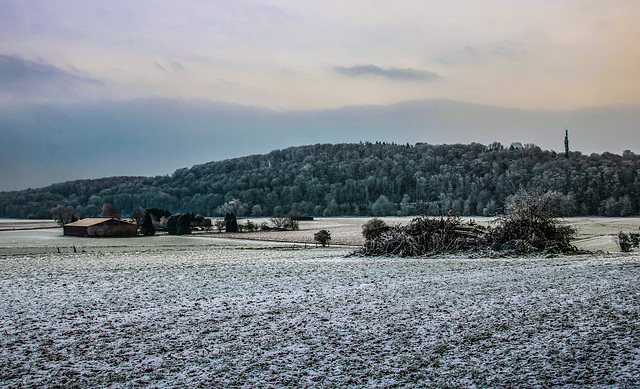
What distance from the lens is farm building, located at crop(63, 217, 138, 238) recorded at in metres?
72.2

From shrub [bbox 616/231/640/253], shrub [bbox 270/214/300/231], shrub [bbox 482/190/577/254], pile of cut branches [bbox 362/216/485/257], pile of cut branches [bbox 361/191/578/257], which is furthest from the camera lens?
shrub [bbox 270/214/300/231]

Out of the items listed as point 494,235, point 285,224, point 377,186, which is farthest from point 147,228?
point 377,186

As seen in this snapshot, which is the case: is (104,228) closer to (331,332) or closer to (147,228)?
(147,228)

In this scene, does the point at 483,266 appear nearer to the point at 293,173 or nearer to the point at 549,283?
the point at 549,283

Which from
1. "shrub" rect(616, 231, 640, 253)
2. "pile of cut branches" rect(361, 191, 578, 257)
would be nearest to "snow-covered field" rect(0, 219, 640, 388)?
"pile of cut branches" rect(361, 191, 578, 257)

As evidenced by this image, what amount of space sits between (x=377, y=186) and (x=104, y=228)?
115287 millimetres

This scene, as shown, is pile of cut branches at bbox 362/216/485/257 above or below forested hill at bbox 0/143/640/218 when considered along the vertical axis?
below

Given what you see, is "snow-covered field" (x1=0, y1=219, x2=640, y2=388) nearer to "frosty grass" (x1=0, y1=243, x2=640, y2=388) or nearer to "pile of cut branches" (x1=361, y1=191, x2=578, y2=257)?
"frosty grass" (x1=0, y1=243, x2=640, y2=388)

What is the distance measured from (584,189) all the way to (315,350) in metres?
124

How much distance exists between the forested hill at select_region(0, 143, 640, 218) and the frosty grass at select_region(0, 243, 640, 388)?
116 meters

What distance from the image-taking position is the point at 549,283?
12008mm

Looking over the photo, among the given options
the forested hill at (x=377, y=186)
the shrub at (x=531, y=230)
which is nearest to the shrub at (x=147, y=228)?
the shrub at (x=531, y=230)

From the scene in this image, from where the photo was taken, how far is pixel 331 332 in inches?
314

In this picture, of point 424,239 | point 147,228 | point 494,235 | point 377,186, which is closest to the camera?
point 494,235
